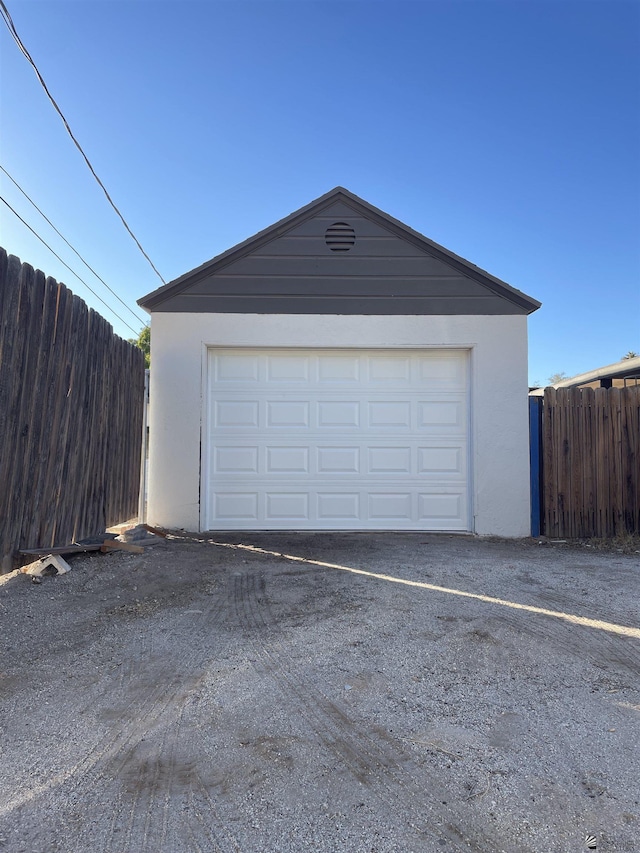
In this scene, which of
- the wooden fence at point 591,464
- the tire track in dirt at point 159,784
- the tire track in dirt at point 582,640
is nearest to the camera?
the tire track in dirt at point 159,784

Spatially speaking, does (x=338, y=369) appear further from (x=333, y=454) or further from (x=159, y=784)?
(x=159, y=784)

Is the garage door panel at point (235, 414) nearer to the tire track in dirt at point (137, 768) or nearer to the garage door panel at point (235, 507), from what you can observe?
the garage door panel at point (235, 507)

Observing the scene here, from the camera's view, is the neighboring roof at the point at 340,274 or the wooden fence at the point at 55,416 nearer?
the wooden fence at the point at 55,416

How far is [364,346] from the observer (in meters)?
6.80

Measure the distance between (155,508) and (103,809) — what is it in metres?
5.25

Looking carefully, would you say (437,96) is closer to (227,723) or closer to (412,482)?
(412,482)

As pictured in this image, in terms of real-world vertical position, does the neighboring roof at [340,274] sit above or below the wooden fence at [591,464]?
above

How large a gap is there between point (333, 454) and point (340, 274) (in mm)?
2450

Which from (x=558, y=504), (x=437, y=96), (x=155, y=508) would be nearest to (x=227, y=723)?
(x=155, y=508)

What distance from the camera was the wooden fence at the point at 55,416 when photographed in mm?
3742

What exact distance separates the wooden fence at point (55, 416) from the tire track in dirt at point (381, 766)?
7.65 feet

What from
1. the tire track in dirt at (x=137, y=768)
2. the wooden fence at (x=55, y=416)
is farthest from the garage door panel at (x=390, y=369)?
the tire track in dirt at (x=137, y=768)

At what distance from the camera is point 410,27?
7578 mm

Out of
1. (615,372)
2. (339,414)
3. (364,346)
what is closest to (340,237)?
(364,346)
